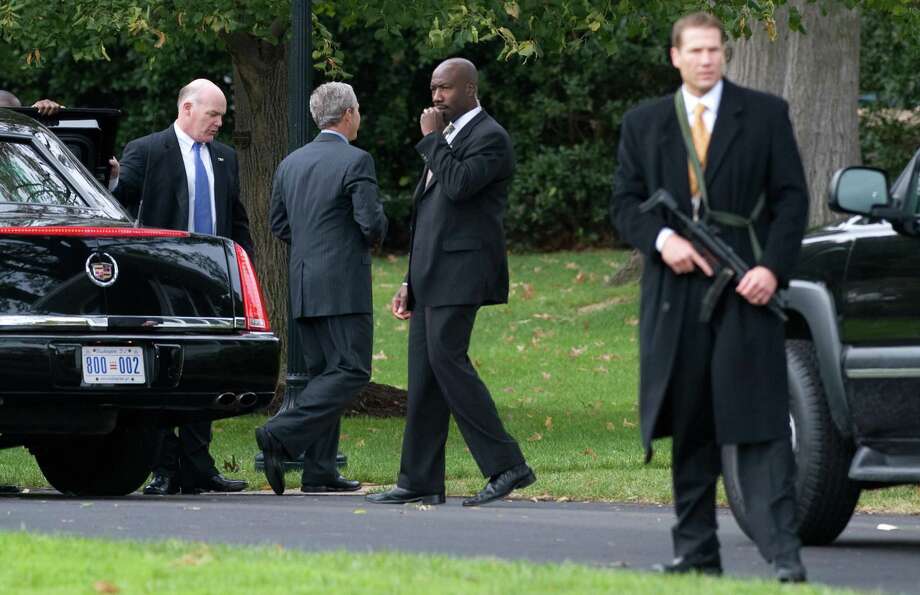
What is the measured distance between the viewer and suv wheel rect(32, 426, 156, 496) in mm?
9883

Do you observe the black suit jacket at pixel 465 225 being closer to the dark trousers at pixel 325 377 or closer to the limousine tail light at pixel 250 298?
the limousine tail light at pixel 250 298

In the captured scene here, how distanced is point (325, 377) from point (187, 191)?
1.34 meters

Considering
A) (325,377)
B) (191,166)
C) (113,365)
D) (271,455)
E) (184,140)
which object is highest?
(184,140)

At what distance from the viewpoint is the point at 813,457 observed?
7414 millimetres

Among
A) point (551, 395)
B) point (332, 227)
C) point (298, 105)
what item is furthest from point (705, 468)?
point (551, 395)

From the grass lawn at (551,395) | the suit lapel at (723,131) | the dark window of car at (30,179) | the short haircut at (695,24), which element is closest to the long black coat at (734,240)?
the suit lapel at (723,131)

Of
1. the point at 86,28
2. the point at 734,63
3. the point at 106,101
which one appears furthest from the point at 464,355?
the point at 106,101

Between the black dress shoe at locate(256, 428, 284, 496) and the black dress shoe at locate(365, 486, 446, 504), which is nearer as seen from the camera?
the black dress shoe at locate(365, 486, 446, 504)

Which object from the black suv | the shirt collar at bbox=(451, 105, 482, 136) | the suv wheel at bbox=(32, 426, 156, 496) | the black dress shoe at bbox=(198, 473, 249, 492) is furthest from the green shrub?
the black suv

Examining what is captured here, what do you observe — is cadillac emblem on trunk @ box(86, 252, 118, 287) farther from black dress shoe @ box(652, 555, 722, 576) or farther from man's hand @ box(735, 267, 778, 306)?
man's hand @ box(735, 267, 778, 306)

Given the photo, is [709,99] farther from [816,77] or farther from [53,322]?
[816,77]

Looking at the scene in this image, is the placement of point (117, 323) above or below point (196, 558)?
above

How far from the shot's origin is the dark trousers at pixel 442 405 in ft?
29.9

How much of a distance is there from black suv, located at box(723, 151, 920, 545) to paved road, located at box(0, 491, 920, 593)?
0.97 ft
